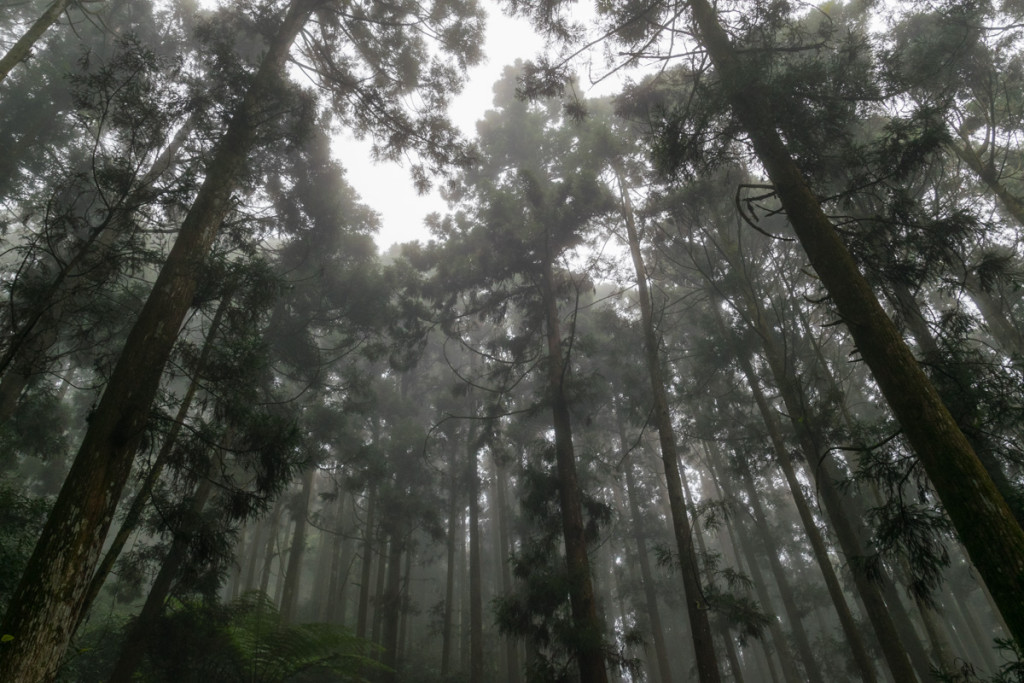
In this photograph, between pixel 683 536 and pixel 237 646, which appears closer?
pixel 237 646

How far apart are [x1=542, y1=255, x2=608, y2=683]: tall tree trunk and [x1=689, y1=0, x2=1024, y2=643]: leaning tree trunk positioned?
6013mm

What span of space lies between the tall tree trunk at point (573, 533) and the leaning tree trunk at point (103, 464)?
7037mm

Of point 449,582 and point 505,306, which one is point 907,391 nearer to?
point 505,306

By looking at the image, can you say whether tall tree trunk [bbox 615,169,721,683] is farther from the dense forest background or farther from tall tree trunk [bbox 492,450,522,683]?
tall tree trunk [bbox 492,450,522,683]

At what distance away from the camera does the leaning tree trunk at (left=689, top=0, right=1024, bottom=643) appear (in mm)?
3260

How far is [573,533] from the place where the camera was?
33.0 feet

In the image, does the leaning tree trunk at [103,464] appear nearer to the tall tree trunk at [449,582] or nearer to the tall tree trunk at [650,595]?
the tall tree trunk at [449,582]

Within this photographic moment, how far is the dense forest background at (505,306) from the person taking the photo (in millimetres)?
5133

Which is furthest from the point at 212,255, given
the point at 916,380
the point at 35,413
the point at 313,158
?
the point at 313,158

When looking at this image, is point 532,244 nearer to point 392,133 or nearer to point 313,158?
point 392,133

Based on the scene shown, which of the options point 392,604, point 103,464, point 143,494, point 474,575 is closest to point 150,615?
point 143,494

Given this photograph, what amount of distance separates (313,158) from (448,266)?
579 cm

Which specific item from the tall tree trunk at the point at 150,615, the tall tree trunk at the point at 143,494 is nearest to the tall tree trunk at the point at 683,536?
the tall tree trunk at the point at 143,494

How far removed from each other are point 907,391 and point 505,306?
34.5 feet
